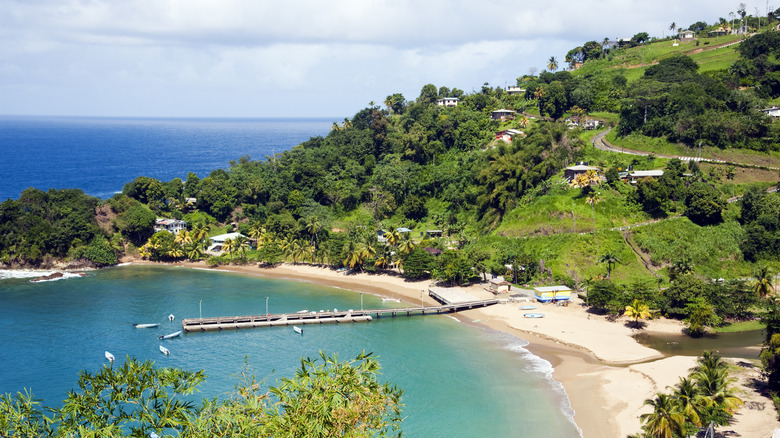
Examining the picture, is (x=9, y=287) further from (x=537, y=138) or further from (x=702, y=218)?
(x=702, y=218)

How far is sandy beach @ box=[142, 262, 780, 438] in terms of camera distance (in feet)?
147

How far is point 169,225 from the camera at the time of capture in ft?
348

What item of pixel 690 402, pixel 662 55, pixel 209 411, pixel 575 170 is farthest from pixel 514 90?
pixel 209 411

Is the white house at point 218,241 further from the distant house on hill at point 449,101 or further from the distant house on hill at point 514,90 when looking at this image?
the distant house on hill at point 514,90

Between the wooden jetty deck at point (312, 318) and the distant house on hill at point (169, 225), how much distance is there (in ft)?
137

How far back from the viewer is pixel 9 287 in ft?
272

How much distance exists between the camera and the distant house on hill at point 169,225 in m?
105

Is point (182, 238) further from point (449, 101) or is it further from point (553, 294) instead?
point (449, 101)

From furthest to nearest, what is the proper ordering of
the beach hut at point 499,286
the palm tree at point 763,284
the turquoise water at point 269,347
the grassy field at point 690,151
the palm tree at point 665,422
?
the grassy field at point 690,151 → the beach hut at point 499,286 → the palm tree at point 763,284 → the turquoise water at point 269,347 → the palm tree at point 665,422

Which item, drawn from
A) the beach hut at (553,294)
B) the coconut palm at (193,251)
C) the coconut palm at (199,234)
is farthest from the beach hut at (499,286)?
the coconut palm at (199,234)

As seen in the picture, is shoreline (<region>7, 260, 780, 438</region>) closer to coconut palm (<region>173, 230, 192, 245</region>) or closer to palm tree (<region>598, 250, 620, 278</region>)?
palm tree (<region>598, 250, 620, 278</region>)

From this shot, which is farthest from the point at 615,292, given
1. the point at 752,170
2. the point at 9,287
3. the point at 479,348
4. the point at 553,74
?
the point at 553,74

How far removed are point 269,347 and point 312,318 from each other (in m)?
9.51

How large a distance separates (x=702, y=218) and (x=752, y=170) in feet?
55.9
